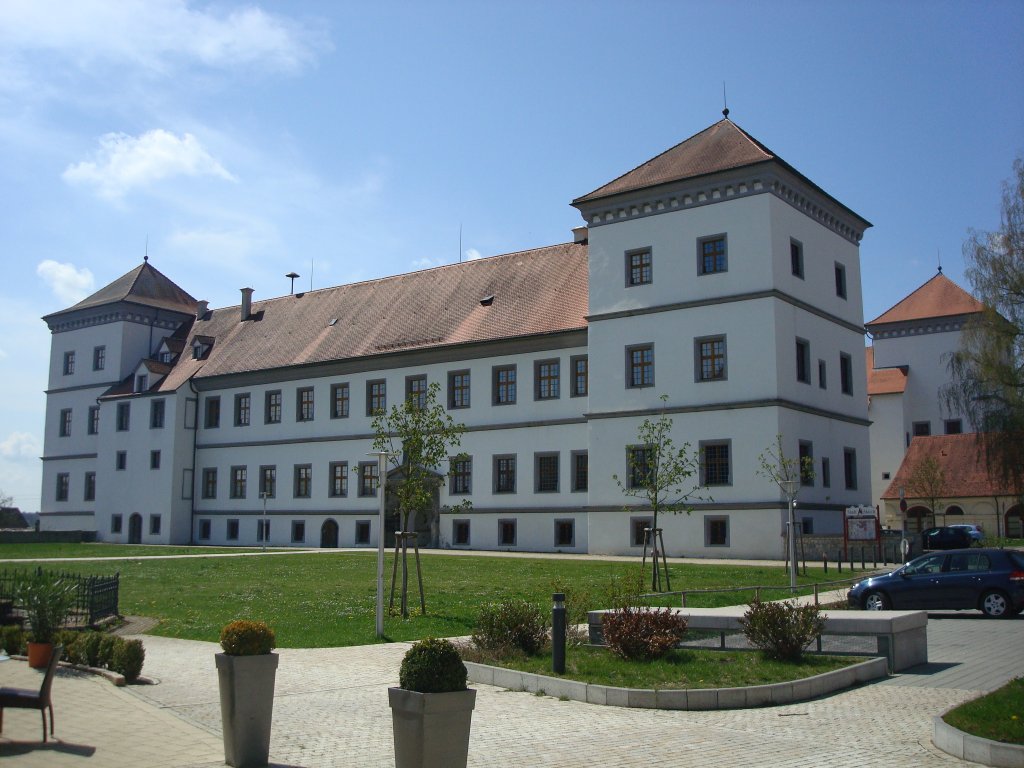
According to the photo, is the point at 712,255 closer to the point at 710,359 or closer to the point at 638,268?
the point at 638,268

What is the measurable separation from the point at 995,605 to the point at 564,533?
25.1 meters

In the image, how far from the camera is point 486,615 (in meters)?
15.3

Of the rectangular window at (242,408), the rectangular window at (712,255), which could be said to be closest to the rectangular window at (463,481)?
the rectangular window at (712,255)

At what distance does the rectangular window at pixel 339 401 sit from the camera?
176 feet

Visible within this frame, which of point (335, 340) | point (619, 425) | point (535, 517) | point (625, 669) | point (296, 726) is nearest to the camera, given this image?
point (296, 726)

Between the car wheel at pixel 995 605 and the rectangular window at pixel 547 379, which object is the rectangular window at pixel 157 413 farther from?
the car wheel at pixel 995 605

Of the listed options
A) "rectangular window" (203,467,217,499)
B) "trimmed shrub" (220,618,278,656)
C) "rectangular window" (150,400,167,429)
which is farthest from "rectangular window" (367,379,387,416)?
"trimmed shrub" (220,618,278,656)

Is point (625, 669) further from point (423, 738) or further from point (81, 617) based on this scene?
point (81, 617)

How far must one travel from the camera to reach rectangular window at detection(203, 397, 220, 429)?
196 feet

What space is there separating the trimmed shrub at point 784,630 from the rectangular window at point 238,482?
47.2 meters

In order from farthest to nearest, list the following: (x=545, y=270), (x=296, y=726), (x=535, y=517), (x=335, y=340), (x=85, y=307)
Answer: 1. (x=85, y=307)
2. (x=335, y=340)
3. (x=545, y=270)
4. (x=535, y=517)
5. (x=296, y=726)

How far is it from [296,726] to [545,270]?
131 ft

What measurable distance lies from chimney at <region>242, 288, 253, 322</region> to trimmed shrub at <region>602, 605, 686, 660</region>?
52996 millimetres

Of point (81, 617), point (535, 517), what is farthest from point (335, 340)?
point (81, 617)
